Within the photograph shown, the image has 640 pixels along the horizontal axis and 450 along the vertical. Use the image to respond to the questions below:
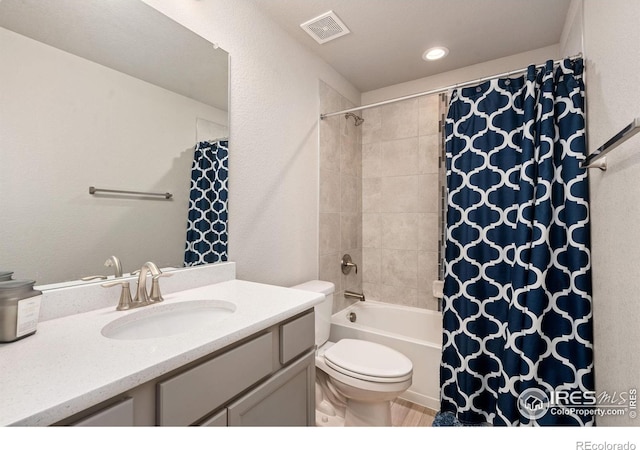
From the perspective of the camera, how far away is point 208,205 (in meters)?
1.37

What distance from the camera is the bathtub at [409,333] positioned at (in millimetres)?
1828

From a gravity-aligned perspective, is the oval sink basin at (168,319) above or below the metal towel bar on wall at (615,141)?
below

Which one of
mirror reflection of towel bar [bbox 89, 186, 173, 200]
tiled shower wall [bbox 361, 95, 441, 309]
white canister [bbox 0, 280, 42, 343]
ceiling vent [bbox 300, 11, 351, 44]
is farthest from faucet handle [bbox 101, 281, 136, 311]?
tiled shower wall [bbox 361, 95, 441, 309]

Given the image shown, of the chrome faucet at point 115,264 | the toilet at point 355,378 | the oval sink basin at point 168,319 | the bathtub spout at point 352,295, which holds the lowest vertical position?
the toilet at point 355,378

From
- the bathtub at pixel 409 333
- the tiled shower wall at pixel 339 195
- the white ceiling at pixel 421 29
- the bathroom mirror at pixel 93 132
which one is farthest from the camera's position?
the tiled shower wall at pixel 339 195

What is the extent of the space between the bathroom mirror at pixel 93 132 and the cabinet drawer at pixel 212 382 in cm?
60

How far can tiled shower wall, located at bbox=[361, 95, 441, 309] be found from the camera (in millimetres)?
2357

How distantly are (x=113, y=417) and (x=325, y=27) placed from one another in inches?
79.8

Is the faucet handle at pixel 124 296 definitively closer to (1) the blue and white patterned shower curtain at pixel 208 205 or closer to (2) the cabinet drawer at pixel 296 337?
(1) the blue and white patterned shower curtain at pixel 208 205

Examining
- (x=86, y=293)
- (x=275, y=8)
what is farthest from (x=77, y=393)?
(x=275, y=8)

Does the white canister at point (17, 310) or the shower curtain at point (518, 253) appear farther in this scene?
the shower curtain at point (518, 253)

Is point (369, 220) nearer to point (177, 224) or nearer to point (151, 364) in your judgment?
point (177, 224)

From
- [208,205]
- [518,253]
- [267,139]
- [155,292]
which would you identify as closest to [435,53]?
[267,139]

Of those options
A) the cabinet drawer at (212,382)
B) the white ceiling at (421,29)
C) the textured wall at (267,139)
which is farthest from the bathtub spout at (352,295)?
the white ceiling at (421,29)
